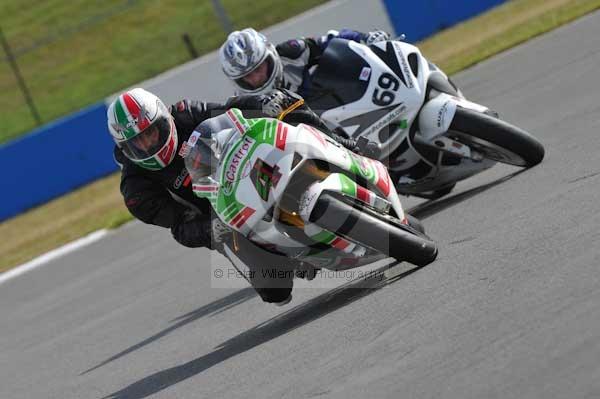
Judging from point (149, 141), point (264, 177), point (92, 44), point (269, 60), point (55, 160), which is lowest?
point (92, 44)

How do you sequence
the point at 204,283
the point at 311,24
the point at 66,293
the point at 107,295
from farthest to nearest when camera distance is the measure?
the point at 311,24 → the point at 66,293 → the point at 107,295 → the point at 204,283

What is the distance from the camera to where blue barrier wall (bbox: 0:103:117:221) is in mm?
18797

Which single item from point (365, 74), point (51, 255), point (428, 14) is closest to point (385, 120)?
point (365, 74)

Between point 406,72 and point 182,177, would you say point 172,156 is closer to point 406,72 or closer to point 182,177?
point 182,177

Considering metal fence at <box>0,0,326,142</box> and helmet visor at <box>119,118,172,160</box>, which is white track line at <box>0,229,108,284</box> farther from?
helmet visor at <box>119,118,172,160</box>

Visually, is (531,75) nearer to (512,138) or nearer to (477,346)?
(512,138)

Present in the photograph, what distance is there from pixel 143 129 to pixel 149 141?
12 centimetres

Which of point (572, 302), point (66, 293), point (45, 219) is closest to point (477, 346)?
point (572, 302)

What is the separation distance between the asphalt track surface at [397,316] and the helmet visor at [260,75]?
1.60 m

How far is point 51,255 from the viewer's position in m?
14.5

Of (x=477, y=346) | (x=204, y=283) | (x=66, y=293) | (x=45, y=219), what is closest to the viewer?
(x=477, y=346)

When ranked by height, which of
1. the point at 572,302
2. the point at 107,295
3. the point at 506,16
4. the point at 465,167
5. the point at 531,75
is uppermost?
the point at 572,302

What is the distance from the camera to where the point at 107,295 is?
35.1 feet

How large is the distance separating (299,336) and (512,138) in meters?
2.69
